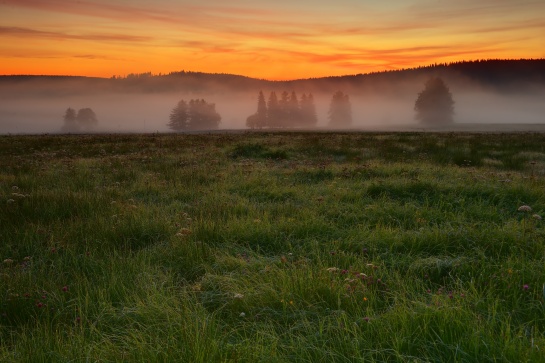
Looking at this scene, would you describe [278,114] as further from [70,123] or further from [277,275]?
[277,275]

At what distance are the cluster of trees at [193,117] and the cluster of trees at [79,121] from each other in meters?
34.8

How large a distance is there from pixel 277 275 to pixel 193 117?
461 ft

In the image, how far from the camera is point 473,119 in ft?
618

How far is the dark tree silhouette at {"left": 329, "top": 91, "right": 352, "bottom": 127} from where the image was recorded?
138125 mm

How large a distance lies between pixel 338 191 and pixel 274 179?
7.34ft

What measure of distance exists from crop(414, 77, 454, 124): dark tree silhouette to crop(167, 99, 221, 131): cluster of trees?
7316 centimetres

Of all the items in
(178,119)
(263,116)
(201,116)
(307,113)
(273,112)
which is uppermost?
(273,112)

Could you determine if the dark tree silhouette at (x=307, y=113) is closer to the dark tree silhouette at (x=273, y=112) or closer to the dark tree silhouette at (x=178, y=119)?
the dark tree silhouette at (x=273, y=112)

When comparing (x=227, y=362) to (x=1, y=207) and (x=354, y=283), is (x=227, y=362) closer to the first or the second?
(x=354, y=283)

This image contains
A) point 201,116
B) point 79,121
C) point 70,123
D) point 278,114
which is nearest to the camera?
point 278,114

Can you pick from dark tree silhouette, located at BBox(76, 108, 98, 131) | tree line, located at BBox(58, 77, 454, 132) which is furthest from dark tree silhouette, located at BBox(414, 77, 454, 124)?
dark tree silhouette, located at BBox(76, 108, 98, 131)

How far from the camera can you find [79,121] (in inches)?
5635

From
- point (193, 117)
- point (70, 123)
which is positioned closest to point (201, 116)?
point (193, 117)

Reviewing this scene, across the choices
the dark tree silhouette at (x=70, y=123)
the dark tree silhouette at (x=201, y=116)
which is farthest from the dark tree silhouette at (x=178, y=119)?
the dark tree silhouette at (x=70, y=123)
